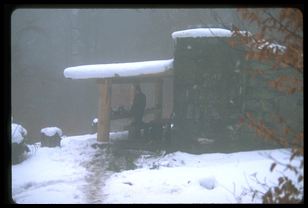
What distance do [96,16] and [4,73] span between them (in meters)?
20.7

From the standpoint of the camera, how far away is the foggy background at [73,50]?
20.7 meters

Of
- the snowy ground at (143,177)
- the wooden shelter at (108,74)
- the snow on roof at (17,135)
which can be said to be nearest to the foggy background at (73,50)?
the wooden shelter at (108,74)

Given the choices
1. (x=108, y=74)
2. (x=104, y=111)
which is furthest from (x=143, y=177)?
(x=108, y=74)

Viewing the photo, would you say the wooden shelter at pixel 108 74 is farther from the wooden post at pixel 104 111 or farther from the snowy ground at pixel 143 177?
the snowy ground at pixel 143 177

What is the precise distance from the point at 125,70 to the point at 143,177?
3768 millimetres

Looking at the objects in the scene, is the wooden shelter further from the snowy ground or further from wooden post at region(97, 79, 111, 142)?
the snowy ground

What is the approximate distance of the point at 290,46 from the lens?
2.85 meters

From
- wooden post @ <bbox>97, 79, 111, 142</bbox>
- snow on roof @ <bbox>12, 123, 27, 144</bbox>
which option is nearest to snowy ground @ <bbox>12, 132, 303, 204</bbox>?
snow on roof @ <bbox>12, 123, 27, 144</bbox>

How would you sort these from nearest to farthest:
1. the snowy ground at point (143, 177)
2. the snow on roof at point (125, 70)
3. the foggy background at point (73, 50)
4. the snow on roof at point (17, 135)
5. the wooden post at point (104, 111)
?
the snowy ground at point (143, 177) < the snow on roof at point (17, 135) < the snow on roof at point (125, 70) < the wooden post at point (104, 111) < the foggy background at point (73, 50)

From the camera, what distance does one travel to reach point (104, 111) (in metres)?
10.7

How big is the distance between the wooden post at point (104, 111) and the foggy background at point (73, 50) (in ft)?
28.5

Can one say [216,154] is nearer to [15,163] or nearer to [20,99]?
[15,163]

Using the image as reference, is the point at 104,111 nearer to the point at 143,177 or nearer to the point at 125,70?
the point at 125,70

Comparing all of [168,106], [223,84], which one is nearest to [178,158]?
[223,84]
